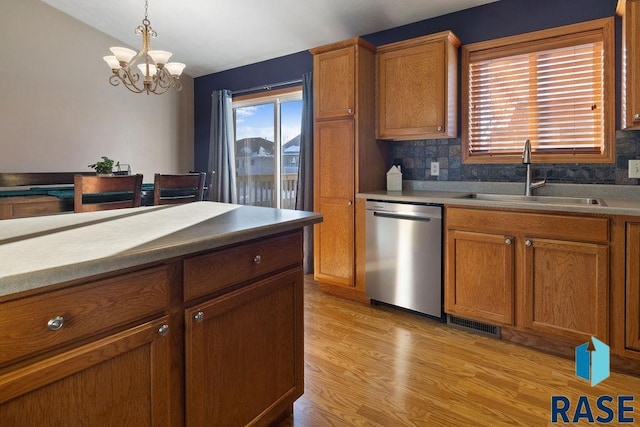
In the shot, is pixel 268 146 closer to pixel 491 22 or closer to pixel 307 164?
pixel 307 164

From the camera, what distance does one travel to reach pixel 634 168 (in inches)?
101

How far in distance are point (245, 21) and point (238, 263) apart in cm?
312

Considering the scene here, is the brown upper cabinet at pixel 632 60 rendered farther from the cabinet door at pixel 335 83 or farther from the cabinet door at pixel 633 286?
the cabinet door at pixel 335 83

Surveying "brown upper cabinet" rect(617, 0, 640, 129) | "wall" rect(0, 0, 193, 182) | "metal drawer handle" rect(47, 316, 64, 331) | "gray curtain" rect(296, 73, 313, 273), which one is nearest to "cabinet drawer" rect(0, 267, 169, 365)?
"metal drawer handle" rect(47, 316, 64, 331)

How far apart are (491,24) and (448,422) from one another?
2.74m

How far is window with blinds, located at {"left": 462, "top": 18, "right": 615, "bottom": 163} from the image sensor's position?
2.66 m

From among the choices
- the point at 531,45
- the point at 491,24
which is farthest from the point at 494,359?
the point at 491,24

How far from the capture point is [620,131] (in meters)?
2.59

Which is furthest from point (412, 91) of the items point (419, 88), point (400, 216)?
point (400, 216)

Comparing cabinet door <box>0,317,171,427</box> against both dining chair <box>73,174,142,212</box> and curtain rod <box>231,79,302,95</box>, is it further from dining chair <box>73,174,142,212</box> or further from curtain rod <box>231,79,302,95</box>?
curtain rod <box>231,79,302,95</box>

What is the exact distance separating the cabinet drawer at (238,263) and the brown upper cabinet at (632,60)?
2.05 metres

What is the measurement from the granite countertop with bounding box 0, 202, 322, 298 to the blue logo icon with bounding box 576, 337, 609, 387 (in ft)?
5.68

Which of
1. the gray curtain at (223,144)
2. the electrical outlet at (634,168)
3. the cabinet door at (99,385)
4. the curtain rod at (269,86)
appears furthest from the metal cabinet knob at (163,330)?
the gray curtain at (223,144)

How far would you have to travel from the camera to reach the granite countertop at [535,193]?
7.14 ft
